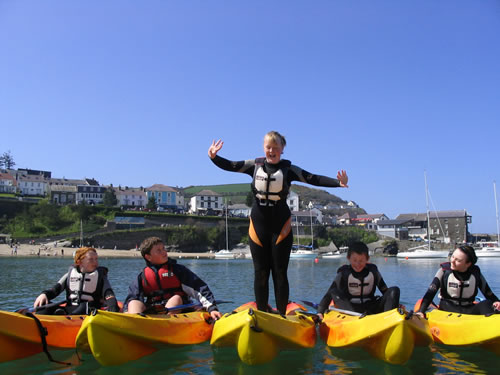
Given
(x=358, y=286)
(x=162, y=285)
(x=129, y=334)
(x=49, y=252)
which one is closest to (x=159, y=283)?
(x=162, y=285)

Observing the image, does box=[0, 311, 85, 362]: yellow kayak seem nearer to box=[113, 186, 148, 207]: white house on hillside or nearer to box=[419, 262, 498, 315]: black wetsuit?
box=[419, 262, 498, 315]: black wetsuit

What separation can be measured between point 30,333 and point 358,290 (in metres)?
4.30

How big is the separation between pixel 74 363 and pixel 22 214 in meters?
76.7

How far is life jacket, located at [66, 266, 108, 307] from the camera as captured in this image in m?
6.31

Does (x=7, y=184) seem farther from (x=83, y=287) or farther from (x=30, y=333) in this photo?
(x=30, y=333)

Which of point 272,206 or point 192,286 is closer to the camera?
point 272,206

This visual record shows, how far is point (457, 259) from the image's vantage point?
20.3 feet

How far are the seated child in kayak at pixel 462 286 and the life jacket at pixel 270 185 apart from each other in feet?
8.50

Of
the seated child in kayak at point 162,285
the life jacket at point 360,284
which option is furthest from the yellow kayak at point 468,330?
the seated child in kayak at point 162,285

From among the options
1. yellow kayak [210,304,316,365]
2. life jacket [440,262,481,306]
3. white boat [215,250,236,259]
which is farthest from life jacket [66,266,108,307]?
white boat [215,250,236,259]

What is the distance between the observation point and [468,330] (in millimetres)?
5371

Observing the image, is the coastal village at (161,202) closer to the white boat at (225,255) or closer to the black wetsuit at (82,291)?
the white boat at (225,255)

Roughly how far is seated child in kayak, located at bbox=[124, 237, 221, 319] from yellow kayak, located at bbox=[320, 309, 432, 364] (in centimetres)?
176

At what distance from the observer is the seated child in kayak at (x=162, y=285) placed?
241 inches
